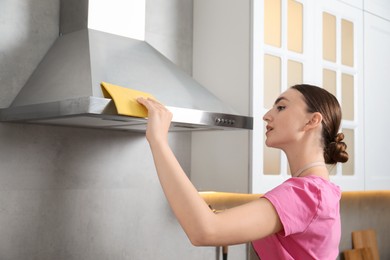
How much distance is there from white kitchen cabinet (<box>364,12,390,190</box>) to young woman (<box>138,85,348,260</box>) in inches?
48.1

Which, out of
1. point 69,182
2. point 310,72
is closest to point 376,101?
point 310,72

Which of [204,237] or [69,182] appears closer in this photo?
[204,237]

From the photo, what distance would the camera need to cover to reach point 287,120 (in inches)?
56.0

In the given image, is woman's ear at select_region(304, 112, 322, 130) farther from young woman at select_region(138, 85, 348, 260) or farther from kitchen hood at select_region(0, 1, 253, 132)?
kitchen hood at select_region(0, 1, 253, 132)

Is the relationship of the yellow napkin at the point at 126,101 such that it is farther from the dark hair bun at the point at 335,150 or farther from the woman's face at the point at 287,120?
the dark hair bun at the point at 335,150

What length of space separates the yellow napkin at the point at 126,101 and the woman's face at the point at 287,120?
0.34 m

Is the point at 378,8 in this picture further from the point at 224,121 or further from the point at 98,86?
the point at 98,86

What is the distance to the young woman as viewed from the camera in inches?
45.1

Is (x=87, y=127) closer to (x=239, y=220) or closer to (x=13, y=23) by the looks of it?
(x=13, y=23)

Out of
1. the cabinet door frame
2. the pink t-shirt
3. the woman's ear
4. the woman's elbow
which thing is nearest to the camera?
the woman's elbow

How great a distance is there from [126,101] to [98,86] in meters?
0.16

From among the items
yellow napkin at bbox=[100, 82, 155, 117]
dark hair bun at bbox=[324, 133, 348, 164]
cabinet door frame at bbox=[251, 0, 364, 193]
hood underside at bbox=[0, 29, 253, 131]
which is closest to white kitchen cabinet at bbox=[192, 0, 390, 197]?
cabinet door frame at bbox=[251, 0, 364, 193]

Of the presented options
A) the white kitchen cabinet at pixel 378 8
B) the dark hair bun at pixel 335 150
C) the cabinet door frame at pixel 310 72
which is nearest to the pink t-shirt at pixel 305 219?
the dark hair bun at pixel 335 150

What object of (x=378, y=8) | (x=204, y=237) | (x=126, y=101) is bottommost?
(x=204, y=237)
